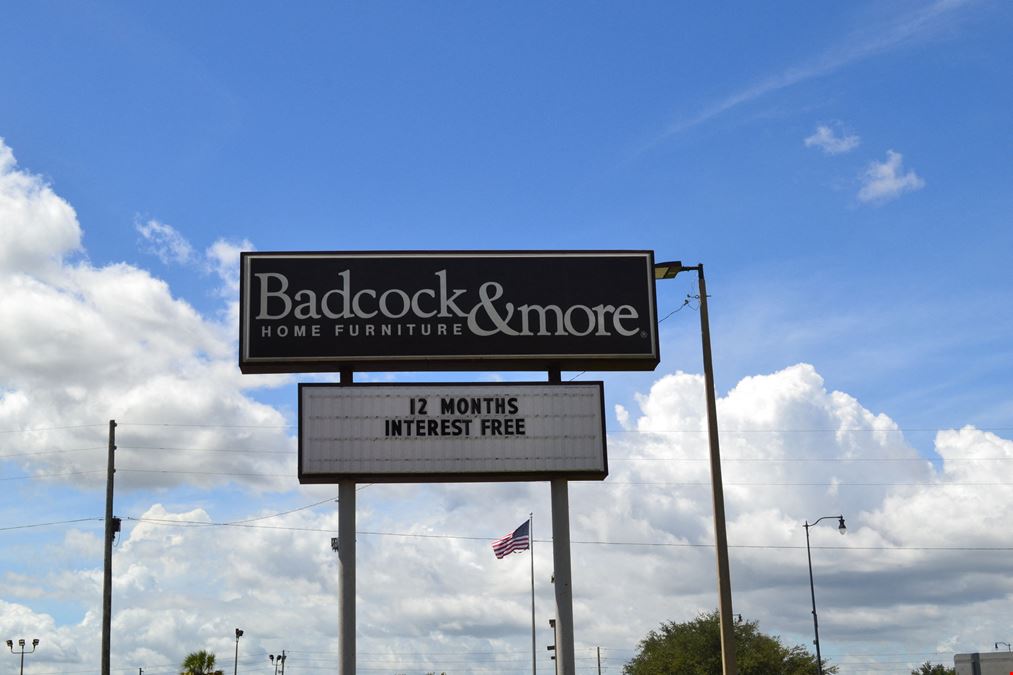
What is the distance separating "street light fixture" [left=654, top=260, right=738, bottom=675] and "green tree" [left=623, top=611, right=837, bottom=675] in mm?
51201

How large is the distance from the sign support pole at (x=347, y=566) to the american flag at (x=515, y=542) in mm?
17710

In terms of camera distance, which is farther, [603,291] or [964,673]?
[964,673]

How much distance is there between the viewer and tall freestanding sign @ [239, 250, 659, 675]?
2211 centimetres

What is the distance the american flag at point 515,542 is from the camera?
3953 cm

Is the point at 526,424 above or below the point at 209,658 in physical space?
above

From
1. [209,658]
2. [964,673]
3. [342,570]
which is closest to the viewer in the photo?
[342,570]

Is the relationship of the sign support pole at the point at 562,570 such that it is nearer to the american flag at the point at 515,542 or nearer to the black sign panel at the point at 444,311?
the black sign panel at the point at 444,311

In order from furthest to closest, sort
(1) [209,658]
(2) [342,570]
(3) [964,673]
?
(1) [209,658] < (3) [964,673] < (2) [342,570]

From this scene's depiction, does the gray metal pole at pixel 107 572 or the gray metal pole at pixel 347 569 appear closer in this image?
the gray metal pole at pixel 347 569

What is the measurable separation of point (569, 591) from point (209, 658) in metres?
42.2

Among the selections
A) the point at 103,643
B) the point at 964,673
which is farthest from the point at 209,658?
the point at 964,673

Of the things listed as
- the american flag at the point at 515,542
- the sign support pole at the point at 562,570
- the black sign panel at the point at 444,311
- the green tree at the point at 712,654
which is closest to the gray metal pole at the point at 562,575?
the sign support pole at the point at 562,570

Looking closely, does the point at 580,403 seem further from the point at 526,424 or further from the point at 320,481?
the point at 320,481

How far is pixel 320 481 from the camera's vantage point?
22.2 meters
